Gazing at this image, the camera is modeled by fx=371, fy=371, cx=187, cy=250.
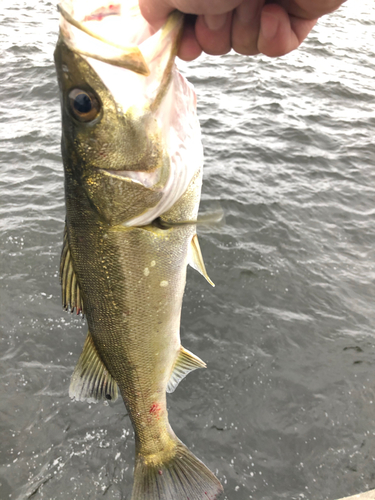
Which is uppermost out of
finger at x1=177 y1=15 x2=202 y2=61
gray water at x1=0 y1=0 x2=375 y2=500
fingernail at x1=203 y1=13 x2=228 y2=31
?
fingernail at x1=203 y1=13 x2=228 y2=31

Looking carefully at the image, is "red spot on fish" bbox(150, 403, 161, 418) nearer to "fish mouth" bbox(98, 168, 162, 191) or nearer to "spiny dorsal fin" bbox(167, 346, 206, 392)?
"spiny dorsal fin" bbox(167, 346, 206, 392)

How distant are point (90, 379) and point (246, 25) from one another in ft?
5.85

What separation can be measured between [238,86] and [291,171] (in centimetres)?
390

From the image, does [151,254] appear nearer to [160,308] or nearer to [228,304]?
[160,308]

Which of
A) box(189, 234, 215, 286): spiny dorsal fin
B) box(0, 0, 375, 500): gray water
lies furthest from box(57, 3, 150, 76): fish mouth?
box(0, 0, 375, 500): gray water

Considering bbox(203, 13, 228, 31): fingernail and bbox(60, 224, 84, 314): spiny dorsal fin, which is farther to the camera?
bbox(60, 224, 84, 314): spiny dorsal fin

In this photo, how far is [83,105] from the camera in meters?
1.38

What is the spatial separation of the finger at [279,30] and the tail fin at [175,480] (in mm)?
2127

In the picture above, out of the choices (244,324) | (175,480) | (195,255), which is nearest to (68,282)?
(195,255)

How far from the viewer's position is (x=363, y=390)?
387cm

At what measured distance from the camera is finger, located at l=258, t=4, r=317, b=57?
1.34 m

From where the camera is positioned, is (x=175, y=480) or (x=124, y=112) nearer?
(x=124, y=112)

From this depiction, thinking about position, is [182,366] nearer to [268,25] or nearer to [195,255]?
[195,255]

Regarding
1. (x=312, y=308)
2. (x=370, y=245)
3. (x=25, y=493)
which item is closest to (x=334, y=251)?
(x=370, y=245)
